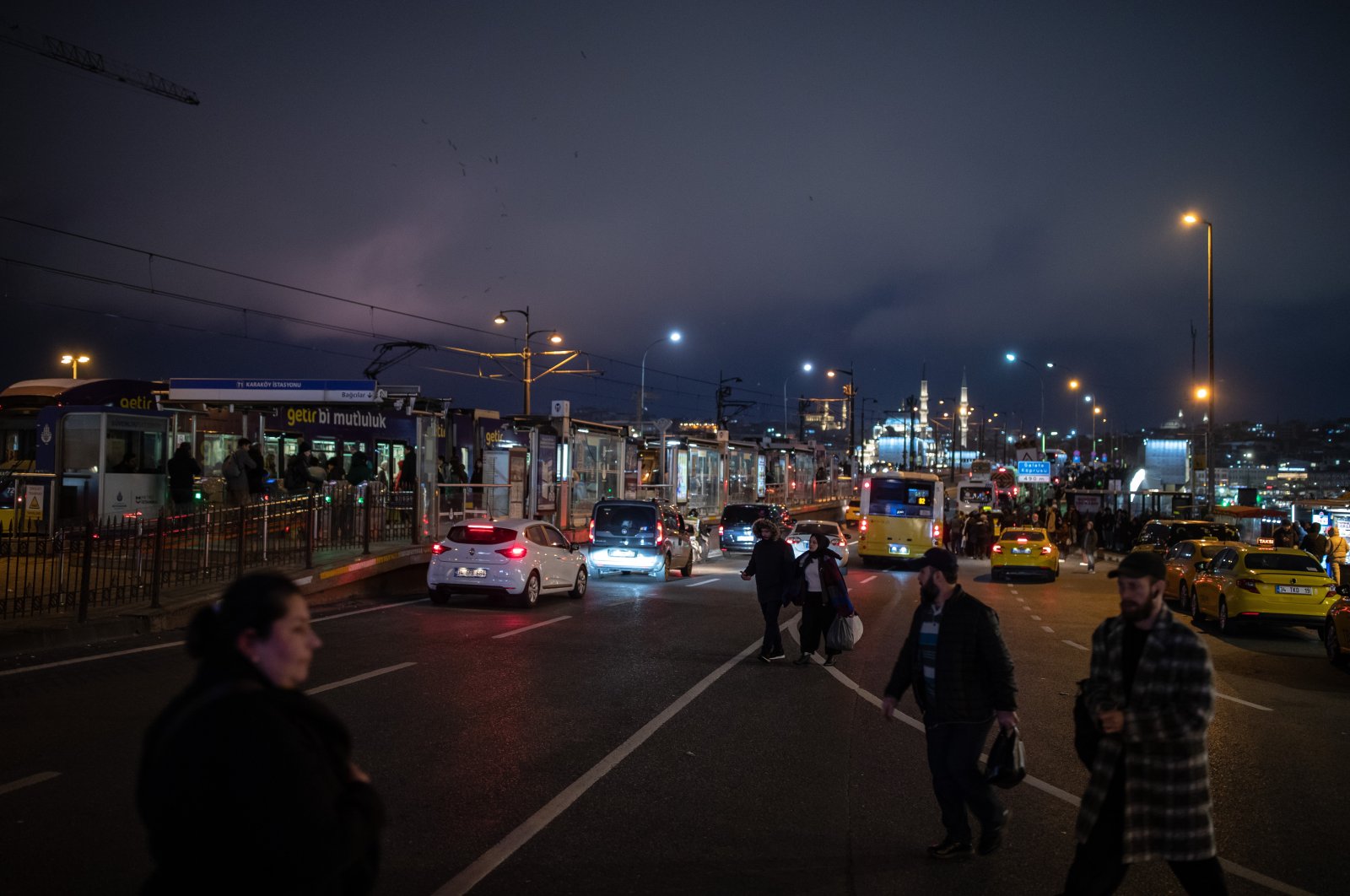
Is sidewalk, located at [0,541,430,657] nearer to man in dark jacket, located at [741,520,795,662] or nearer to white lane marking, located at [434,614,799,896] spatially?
white lane marking, located at [434,614,799,896]

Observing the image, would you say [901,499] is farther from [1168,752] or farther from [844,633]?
[1168,752]

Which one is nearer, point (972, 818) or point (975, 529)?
point (972, 818)

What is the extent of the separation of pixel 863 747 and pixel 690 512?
32.0 m

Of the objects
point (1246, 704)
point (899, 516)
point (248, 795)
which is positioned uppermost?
point (248, 795)

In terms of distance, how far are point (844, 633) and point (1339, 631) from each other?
289 inches

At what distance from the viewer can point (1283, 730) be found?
9.74 m

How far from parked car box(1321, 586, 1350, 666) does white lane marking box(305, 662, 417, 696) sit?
38.4ft

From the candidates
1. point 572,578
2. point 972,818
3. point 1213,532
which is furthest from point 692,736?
point 1213,532

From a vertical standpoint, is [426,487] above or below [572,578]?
above

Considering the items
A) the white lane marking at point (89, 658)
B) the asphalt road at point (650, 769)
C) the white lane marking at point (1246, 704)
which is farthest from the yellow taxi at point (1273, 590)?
the white lane marking at point (89, 658)

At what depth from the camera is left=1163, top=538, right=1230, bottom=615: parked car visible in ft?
67.6

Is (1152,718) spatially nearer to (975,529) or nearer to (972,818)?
(972,818)

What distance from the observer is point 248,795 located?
242 centimetres

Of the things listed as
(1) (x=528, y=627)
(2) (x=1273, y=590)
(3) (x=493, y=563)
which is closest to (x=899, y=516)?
(2) (x=1273, y=590)
